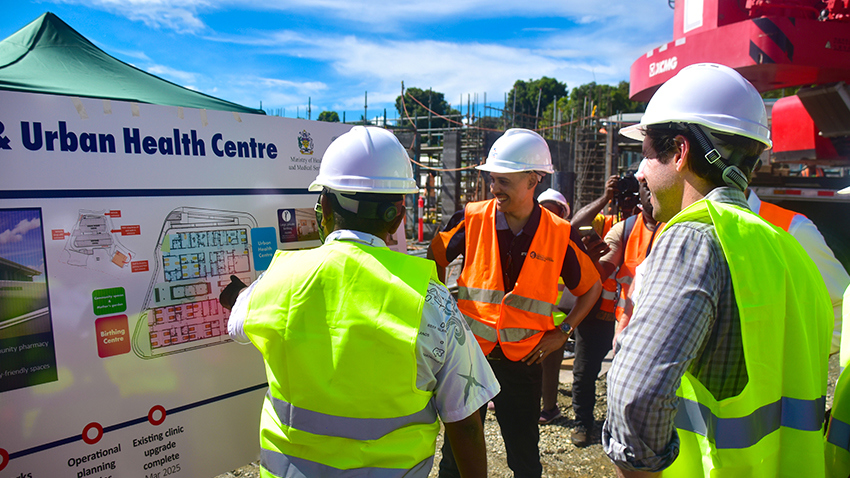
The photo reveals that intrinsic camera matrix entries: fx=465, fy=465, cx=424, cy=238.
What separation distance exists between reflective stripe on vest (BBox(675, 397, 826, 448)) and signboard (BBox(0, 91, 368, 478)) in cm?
218

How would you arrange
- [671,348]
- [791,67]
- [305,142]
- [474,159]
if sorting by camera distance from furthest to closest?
[474,159]
[791,67]
[305,142]
[671,348]

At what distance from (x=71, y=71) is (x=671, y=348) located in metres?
2.94

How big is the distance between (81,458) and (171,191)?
1.25 metres

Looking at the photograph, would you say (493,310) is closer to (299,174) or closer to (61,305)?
(299,174)

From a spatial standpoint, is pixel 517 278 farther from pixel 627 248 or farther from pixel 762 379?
pixel 762 379

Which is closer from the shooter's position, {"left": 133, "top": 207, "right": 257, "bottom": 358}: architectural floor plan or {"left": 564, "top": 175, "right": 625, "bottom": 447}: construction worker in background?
{"left": 133, "top": 207, "right": 257, "bottom": 358}: architectural floor plan

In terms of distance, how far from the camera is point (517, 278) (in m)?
2.82

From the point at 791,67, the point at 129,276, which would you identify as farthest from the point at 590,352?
the point at 791,67

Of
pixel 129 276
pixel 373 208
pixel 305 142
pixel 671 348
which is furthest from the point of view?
pixel 305 142

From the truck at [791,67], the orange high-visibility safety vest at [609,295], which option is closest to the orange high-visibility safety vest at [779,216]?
the orange high-visibility safety vest at [609,295]

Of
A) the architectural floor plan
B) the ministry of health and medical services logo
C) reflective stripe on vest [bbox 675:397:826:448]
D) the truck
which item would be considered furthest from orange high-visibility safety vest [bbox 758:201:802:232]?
the truck

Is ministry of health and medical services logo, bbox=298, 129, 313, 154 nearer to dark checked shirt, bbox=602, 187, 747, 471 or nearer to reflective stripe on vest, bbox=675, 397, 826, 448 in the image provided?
dark checked shirt, bbox=602, 187, 747, 471

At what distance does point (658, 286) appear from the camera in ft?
4.00

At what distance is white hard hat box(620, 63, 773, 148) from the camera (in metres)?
1.37
